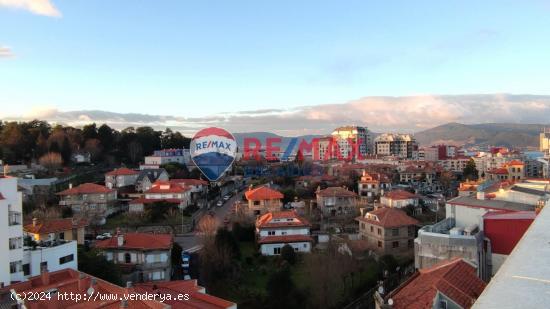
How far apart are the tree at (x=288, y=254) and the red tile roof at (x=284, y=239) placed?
1.33 metres

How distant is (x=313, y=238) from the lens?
77.3ft

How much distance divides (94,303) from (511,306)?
9694 millimetres

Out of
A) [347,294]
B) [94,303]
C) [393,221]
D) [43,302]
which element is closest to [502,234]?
[347,294]

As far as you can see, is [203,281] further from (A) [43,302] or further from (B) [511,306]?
(B) [511,306]

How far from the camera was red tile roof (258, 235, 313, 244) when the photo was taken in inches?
840

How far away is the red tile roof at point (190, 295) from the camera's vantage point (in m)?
10.6

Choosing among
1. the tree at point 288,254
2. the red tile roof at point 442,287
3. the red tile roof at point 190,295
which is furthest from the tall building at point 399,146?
the red tile roof at point 190,295

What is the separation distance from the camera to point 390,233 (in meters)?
22.2

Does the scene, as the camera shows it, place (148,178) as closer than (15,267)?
No

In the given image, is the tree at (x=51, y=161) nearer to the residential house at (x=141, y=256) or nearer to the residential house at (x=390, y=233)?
the residential house at (x=141, y=256)

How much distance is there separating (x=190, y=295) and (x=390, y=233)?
1328 centimetres

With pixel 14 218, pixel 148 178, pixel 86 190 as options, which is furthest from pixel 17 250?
pixel 148 178

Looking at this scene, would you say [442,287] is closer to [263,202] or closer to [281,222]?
[281,222]

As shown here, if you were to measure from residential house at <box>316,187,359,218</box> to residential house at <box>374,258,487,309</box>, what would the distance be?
20.1 m
